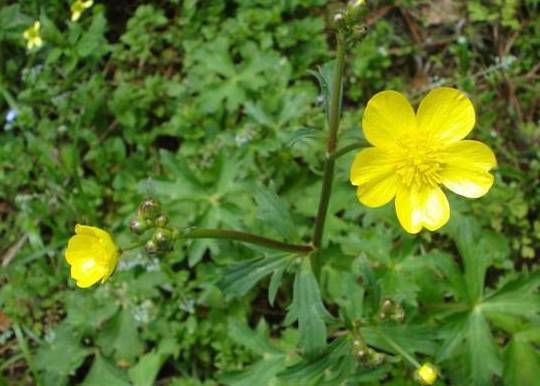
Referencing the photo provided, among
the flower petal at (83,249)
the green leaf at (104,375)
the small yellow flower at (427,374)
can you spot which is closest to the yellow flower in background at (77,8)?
the green leaf at (104,375)

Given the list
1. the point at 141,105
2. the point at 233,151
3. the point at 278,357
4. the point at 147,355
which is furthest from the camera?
the point at 141,105

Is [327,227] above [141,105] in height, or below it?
below

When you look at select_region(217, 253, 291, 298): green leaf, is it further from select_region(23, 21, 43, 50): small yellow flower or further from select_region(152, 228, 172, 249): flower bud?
select_region(23, 21, 43, 50): small yellow flower

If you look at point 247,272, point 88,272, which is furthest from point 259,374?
point 88,272

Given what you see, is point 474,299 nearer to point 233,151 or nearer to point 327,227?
point 327,227

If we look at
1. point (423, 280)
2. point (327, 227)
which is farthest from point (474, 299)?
point (327, 227)

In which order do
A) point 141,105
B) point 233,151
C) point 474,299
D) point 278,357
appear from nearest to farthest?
1. point 474,299
2. point 278,357
3. point 233,151
4. point 141,105

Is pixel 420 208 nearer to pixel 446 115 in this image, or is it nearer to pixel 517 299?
pixel 446 115

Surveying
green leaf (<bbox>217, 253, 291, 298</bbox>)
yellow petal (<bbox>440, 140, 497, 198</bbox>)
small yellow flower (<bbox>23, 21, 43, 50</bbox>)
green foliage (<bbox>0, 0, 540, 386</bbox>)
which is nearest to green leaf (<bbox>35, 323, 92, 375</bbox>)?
green foliage (<bbox>0, 0, 540, 386</bbox>)
